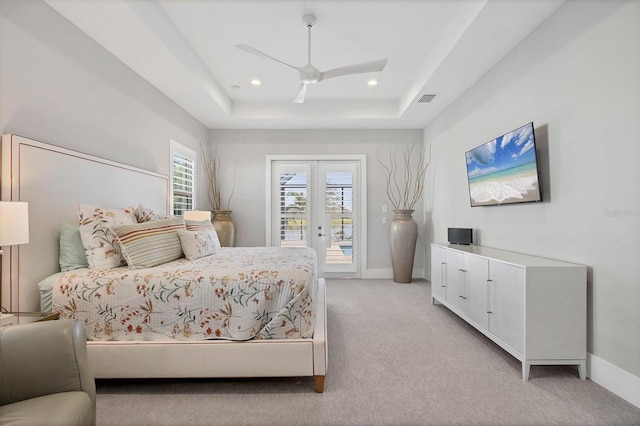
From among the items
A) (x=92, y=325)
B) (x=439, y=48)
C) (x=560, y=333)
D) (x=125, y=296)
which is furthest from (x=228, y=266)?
(x=439, y=48)

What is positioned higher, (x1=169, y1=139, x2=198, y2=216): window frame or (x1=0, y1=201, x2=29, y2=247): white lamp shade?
(x1=169, y1=139, x2=198, y2=216): window frame

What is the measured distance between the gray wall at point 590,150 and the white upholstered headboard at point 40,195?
12.1 ft

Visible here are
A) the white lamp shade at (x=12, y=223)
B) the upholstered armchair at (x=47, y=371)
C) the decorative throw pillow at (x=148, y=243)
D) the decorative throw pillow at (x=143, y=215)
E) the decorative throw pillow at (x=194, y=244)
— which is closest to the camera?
the upholstered armchair at (x=47, y=371)

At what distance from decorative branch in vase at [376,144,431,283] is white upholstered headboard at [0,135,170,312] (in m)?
3.83

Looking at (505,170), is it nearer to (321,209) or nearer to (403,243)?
(403,243)

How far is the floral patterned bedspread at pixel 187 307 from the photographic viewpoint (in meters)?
1.87

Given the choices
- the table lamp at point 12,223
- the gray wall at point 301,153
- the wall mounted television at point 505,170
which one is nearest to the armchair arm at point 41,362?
the table lamp at point 12,223

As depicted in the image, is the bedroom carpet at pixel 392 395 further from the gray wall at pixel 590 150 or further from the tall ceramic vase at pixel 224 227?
the tall ceramic vase at pixel 224 227

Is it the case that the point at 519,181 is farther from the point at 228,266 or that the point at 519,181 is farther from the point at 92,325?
the point at 92,325

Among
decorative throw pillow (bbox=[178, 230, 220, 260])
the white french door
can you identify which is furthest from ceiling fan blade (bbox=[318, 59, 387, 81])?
the white french door

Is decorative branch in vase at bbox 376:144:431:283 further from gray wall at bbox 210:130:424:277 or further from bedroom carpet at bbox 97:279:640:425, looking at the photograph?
bedroom carpet at bbox 97:279:640:425

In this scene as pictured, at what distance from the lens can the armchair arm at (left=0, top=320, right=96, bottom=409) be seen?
3.77ft

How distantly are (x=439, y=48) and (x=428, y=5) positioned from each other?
63 centimetres

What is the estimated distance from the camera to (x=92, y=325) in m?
1.88
